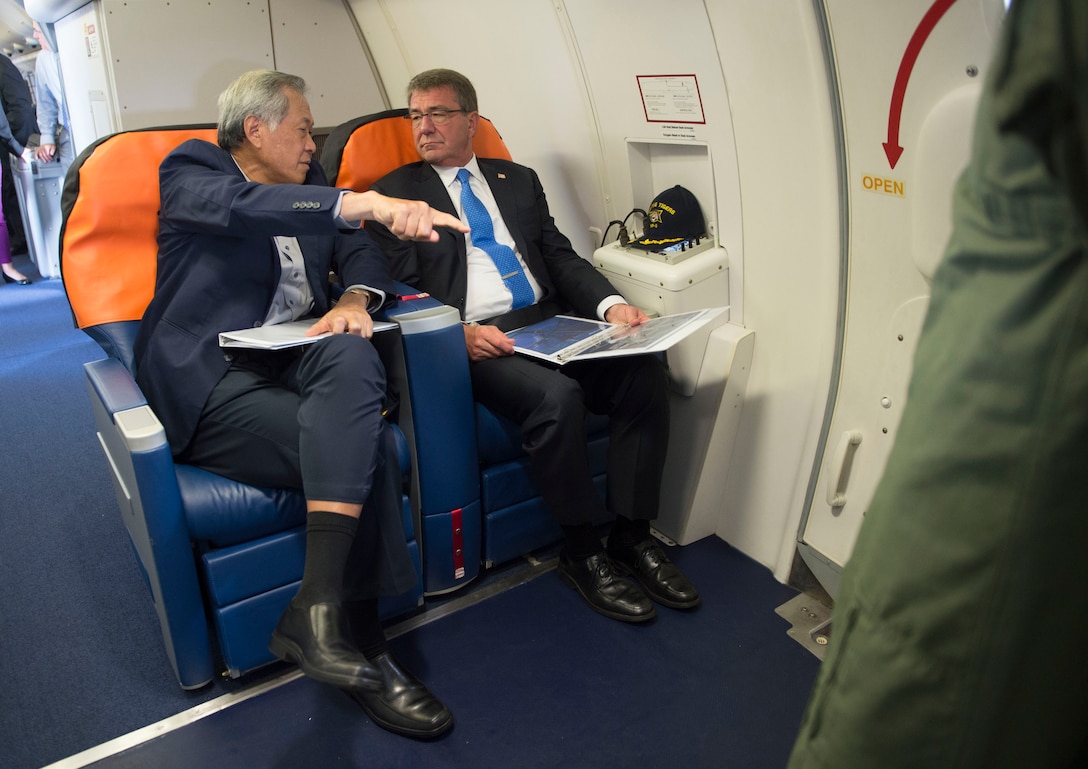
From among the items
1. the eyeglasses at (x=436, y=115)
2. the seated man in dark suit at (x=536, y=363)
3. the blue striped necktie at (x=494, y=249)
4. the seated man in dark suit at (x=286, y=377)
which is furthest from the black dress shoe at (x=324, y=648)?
the eyeglasses at (x=436, y=115)

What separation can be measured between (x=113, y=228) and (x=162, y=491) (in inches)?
31.5

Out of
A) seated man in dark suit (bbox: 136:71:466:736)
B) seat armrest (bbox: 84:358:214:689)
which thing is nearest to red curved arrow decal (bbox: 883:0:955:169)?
seated man in dark suit (bbox: 136:71:466:736)

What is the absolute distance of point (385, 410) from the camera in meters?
2.07

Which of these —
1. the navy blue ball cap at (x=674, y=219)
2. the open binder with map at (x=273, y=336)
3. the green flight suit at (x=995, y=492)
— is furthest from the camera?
the navy blue ball cap at (x=674, y=219)

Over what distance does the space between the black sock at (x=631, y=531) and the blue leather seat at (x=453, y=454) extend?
0.51ft

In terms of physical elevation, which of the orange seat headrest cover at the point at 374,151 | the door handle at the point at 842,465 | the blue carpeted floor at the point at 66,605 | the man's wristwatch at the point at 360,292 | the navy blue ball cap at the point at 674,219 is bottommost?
the blue carpeted floor at the point at 66,605

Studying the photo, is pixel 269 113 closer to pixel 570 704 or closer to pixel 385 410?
pixel 385 410

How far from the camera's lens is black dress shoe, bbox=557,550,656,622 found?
2195 mm

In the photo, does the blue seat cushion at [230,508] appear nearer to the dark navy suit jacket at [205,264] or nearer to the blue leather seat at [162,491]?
the blue leather seat at [162,491]

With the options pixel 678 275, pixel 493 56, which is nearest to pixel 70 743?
pixel 678 275

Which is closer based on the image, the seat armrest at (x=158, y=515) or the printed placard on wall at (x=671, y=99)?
the seat armrest at (x=158, y=515)

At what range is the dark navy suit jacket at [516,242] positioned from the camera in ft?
8.17

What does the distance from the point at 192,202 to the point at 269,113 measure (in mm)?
321

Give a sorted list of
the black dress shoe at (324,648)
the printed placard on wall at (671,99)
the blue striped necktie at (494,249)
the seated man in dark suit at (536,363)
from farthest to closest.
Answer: the blue striped necktie at (494,249), the printed placard on wall at (671,99), the seated man in dark suit at (536,363), the black dress shoe at (324,648)
